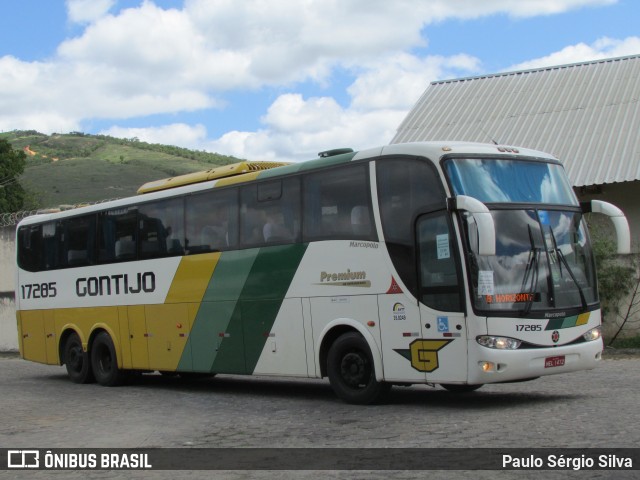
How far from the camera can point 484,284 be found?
424 inches

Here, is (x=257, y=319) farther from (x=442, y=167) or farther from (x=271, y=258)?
(x=442, y=167)

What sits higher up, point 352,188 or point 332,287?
point 352,188

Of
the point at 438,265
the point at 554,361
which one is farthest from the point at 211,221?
the point at 554,361

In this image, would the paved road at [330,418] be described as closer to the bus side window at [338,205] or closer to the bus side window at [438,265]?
the bus side window at [438,265]

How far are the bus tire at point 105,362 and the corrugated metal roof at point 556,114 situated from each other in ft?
38.4

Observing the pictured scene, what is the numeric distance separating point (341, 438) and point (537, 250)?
11.4 ft

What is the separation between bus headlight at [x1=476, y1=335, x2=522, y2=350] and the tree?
55.4m

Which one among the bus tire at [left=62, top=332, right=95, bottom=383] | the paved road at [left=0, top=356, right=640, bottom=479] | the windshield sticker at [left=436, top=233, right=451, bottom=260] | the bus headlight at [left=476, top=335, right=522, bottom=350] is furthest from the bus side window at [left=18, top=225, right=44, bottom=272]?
the bus headlight at [left=476, top=335, right=522, bottom=350]

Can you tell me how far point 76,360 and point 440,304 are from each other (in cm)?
1032

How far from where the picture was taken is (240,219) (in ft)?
47.1

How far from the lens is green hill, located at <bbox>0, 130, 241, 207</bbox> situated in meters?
88.0

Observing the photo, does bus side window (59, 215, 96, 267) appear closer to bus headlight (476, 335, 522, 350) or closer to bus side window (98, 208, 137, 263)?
bus side window (98, 208, 137, 263)

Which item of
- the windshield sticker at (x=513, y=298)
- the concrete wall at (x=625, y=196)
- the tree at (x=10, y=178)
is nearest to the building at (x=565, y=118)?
the concrete wall at (x=625, y=196)

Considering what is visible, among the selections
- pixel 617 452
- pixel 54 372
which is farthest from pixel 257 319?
pixel 54 372
